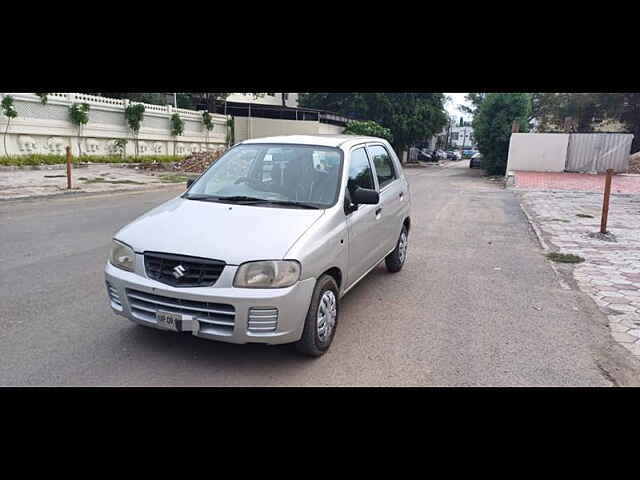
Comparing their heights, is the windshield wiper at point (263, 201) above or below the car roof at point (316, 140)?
below

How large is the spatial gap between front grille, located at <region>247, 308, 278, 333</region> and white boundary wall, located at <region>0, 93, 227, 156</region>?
59.9 ft

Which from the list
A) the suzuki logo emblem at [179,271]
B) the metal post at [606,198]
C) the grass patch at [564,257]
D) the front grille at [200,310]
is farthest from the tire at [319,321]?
the metal post at [606,198]

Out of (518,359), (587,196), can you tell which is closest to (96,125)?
(587,196)

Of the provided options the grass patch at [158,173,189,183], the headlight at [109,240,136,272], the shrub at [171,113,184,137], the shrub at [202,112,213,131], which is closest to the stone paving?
the headlight at [109,240,136,272]

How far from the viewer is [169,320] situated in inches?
134

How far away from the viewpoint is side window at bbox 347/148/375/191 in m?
4.63


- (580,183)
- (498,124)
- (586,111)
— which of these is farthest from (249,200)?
(586,111)

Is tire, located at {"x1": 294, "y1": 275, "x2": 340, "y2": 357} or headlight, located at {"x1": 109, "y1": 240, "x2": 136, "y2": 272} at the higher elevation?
headlight, located at {"x1": 109, "y1": 240, "x2": 136, "y2": 272}

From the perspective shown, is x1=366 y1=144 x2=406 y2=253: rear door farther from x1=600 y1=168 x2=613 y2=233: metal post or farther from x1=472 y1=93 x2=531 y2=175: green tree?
x1=472 y1=93 x2=531 y2=175: green tree

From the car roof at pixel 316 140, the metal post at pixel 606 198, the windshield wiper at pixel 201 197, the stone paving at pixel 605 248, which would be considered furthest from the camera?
the metal post at pixel 606 198

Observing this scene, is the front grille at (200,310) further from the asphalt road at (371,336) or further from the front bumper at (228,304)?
the asphalt road at (371,336)

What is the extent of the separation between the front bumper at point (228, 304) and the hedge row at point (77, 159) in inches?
658

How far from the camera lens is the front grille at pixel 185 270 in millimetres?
3318

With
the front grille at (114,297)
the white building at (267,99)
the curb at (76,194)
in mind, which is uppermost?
the white building at (267,99)
